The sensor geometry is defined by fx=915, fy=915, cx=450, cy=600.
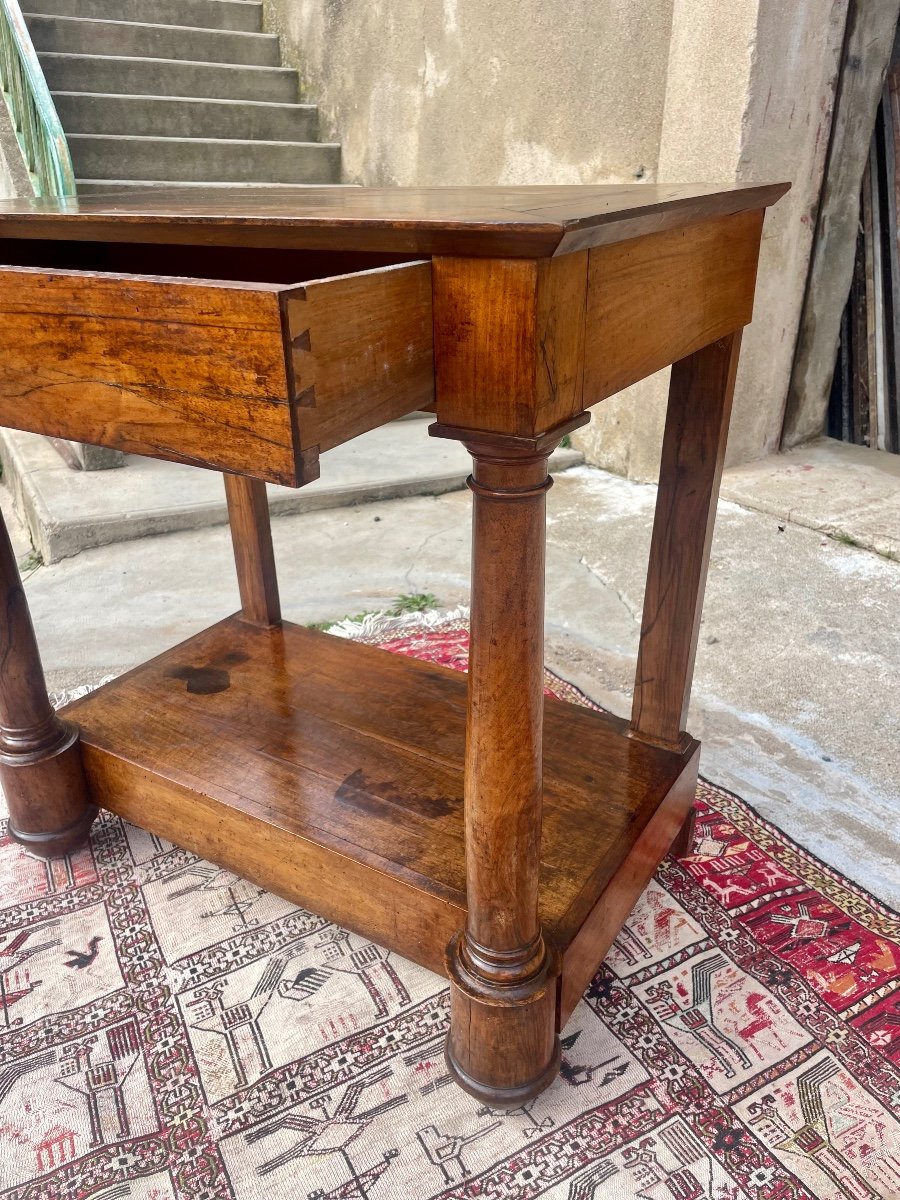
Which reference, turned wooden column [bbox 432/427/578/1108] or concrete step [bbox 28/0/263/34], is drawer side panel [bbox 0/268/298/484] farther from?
concrete step [bbox 28/0/263/34]

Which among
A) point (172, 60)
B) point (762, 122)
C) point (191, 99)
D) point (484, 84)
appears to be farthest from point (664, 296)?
point (172, 60)

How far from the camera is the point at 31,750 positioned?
1583 mm

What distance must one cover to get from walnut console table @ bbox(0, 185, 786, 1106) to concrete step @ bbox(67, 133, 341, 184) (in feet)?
11.2

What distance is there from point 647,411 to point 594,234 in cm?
288

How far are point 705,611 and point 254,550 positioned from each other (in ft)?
4.42

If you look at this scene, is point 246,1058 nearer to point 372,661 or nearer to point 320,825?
point 320,825

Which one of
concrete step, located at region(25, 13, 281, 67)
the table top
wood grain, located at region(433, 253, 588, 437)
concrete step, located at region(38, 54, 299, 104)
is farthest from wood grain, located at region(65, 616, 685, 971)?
concrete step, located at region(25, 13, 281, 67)

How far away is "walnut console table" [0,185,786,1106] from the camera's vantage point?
2.59 feet

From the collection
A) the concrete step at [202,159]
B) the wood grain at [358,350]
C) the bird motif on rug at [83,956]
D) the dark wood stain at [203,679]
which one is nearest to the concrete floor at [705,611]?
the dark wood stain at [203,679]

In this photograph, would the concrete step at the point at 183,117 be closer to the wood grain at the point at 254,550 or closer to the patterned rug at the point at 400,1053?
the wood grain at the point at 254,550

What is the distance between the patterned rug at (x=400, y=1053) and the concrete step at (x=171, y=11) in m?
5.28

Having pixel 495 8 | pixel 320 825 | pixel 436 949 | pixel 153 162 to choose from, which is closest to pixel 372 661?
pixel 320 825

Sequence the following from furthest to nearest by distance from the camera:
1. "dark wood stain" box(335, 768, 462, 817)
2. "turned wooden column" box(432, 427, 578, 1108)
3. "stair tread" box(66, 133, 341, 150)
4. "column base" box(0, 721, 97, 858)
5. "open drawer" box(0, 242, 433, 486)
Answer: "stair tread" box(66, 133, 341, 150), "column base" box(0, 721, 97, 858), "dark wood stain" box(335, 768, 462, 817), "turned wooden column" box(432, 427, 578, 1108), "open drawer" box(0, 242, 433, 486)

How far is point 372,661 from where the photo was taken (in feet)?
6.19
